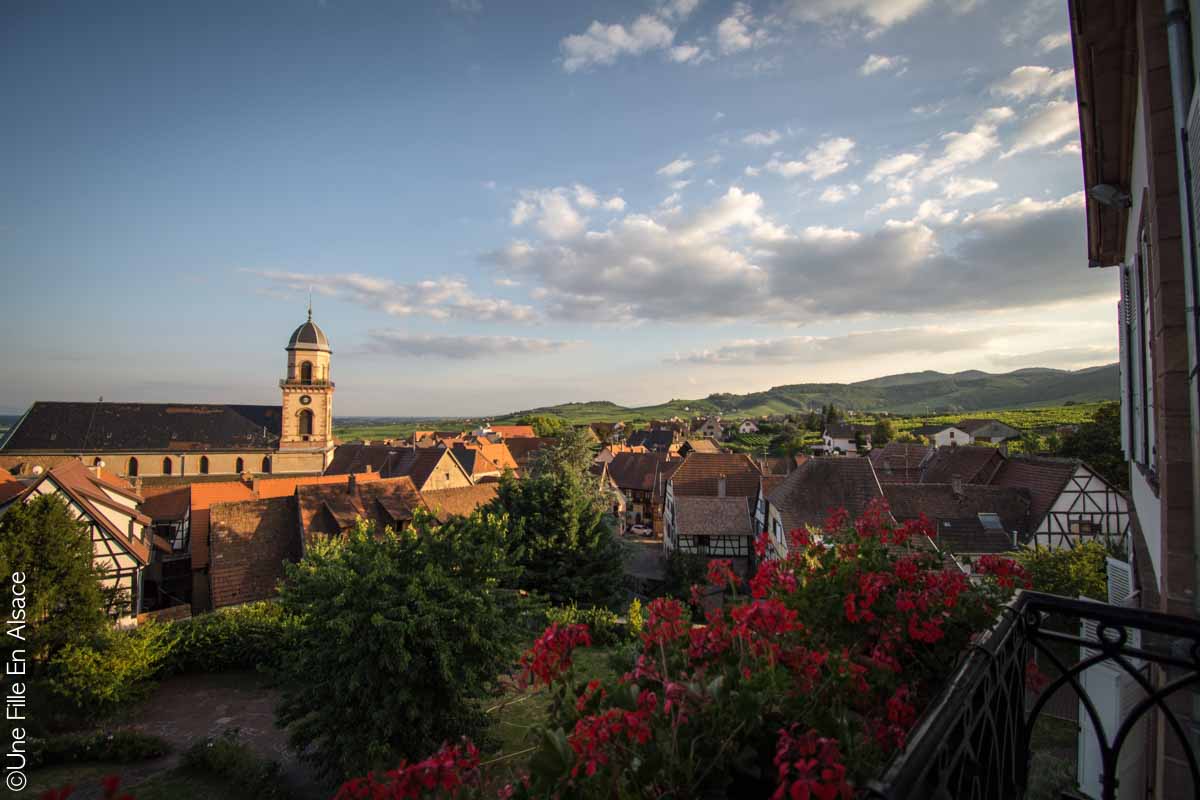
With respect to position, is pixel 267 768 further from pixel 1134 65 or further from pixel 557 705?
pixel 1134 65

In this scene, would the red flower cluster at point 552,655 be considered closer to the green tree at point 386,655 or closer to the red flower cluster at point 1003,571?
the red flower cluster at point 1003,571

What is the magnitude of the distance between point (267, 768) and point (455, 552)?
528 centimetres

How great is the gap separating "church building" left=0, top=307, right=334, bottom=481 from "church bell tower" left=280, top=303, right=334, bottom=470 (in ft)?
0.28

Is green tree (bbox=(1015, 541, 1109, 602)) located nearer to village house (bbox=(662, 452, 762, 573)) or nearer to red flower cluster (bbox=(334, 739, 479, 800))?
village house (bbox=(662, 452, 762, 573))

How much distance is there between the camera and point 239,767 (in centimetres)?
1009

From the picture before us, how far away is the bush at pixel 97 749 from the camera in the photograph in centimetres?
1054

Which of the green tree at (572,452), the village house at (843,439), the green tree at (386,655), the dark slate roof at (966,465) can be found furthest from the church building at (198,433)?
the village house at (843,439)

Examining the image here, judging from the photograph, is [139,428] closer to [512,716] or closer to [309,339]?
[309,339]

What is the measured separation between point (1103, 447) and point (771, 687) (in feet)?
138

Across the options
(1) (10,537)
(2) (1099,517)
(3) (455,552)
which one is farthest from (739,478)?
(1) (10,537)

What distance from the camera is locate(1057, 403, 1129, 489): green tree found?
3133cm

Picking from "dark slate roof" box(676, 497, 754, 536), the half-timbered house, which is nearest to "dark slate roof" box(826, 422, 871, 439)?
"dark slate roof" box(676, 497, 754, 536)

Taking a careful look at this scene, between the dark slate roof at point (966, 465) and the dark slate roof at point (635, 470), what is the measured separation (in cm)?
1981

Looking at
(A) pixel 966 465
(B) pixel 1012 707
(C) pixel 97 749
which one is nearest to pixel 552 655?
(B) pixel 1012 707
